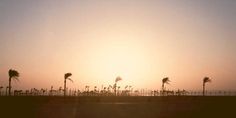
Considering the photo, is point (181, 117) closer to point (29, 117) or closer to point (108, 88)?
point (29, 117)

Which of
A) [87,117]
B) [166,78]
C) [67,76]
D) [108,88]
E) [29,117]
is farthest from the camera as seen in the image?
[108,88]

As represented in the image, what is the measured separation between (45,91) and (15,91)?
1534 inches

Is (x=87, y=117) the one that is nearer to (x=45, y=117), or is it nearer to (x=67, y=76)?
(x=45, y=117)

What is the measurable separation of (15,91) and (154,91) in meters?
63.9

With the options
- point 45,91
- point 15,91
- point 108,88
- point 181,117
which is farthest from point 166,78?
point 181,117

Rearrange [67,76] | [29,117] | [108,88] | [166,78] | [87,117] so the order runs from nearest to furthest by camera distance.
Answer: [29,117] → [87,117] → [67,76] → [166,78] → [108,88]

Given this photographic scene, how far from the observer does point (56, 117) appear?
34.4 m

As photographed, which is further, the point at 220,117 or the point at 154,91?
the point at 154,91

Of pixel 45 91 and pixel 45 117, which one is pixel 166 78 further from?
pixel 45 117

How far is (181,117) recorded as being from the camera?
120ft

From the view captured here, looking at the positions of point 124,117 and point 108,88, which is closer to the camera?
point 124,117

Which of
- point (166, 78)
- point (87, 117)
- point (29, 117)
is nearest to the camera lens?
point (29, 117)

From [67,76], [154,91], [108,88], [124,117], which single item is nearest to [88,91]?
[108,88]

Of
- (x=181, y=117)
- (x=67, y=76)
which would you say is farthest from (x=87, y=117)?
(x=67, y=76)
